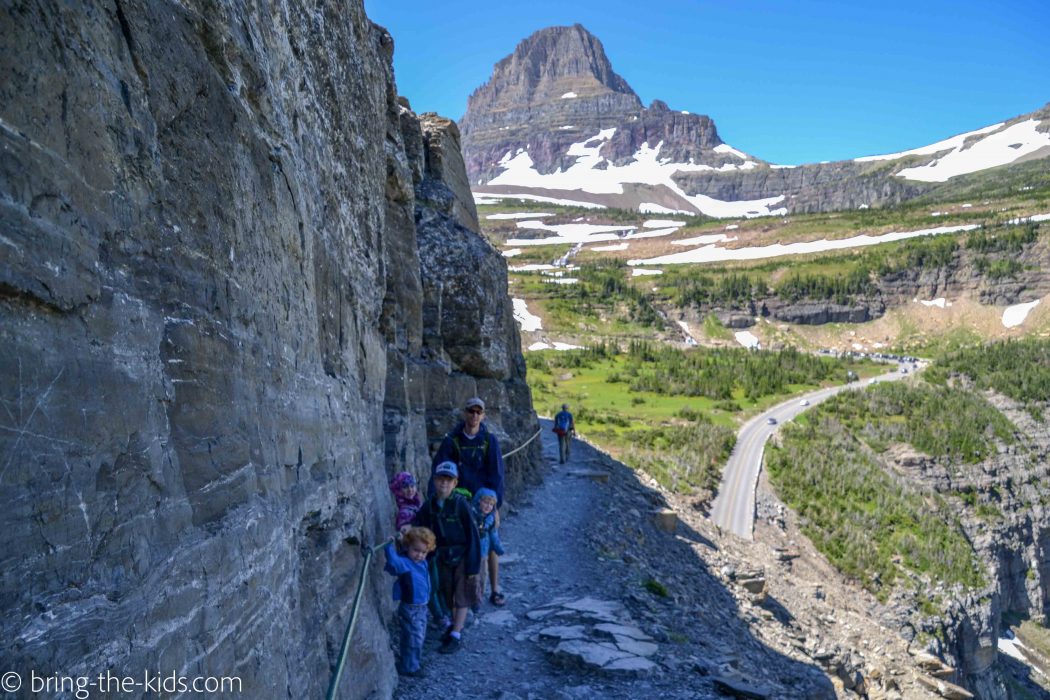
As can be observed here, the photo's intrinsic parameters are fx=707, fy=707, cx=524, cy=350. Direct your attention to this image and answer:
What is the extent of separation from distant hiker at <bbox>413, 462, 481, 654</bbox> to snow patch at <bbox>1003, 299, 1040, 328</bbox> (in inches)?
4212

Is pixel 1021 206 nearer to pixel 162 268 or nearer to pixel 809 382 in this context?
pixel 809 382

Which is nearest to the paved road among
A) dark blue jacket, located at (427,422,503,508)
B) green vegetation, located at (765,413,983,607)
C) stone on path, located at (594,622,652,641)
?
green vegetation, located at (765,413,983,607)

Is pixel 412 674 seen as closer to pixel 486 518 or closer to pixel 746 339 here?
pixel 486 518

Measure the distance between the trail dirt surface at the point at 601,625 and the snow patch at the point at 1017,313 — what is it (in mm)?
95992

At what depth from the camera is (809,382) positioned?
63344mm

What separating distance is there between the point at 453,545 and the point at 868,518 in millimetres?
29281

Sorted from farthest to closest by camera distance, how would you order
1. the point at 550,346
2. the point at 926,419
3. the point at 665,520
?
1. the point at 550,346
2. the point at 926,419
3. the point at 665,520

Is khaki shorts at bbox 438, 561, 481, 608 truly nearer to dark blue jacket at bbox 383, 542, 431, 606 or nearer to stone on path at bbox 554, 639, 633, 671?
dark blue jacket at bbox 383, 542, 431, 606

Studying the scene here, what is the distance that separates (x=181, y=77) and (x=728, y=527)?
27.3 metres

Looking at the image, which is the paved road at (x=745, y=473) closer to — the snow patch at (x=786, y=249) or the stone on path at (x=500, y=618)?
the stone on path at (x=500, y=618)

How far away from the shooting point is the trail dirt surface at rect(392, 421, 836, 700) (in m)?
8.16

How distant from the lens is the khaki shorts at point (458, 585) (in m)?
8.18

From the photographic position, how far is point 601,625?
31.5 feet

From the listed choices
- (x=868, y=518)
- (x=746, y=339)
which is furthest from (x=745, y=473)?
(x=746, y=339)
